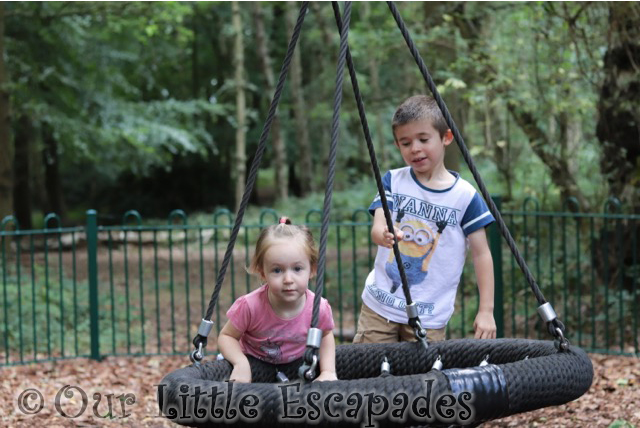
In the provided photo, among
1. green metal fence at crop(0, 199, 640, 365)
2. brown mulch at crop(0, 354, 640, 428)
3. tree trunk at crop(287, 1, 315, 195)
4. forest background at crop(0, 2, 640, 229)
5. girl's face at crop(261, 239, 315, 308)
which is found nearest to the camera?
girl's face at crop(261, 239, 315, 308)

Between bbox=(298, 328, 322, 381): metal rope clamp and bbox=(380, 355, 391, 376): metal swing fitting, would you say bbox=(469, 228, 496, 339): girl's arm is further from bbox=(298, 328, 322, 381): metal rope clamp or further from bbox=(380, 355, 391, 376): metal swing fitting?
bbox=(298, 328, 322, 381): metal rope clamp

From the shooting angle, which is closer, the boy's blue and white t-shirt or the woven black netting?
the woven black netting

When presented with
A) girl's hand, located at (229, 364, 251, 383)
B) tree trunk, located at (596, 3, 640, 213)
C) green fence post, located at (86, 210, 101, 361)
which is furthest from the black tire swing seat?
tree trunk, located at (596, 3, 640, 213)

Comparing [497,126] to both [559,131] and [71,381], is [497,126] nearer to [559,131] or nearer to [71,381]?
[559,131]

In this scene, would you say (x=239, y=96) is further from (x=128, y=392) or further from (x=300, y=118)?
(x=128, y=392)

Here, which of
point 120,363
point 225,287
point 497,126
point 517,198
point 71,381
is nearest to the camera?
point 71,381

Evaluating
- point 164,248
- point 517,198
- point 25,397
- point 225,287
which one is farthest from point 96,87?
point 25,397

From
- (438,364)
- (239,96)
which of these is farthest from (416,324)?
(239,96)

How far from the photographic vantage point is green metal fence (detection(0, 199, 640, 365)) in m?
6.22

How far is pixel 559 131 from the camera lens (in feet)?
26.8

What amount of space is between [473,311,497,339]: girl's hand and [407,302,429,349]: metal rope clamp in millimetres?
222

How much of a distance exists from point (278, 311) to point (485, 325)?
0.85m

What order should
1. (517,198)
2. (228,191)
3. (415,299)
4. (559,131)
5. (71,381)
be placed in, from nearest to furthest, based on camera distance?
1. (415,299)
2. (71,381)
3. (559,131)
4. (517,198)
5. (228,191)

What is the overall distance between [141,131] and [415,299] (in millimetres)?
11574
